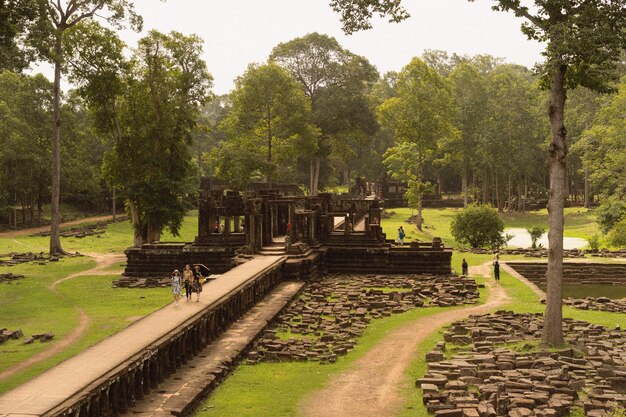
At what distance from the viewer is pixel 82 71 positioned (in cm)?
4441

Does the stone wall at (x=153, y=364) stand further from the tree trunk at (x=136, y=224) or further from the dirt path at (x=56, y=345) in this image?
the tree trunk at (x=136, y=224)

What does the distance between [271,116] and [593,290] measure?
3464cm

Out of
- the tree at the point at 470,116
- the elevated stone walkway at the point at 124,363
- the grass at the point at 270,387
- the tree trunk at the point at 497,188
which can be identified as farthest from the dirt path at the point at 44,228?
the grass at the point at 270,387

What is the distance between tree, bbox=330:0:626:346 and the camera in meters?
17.4

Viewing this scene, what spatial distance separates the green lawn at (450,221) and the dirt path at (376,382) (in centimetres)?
2990

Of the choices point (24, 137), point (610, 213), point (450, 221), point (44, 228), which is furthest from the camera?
point (450, 221)

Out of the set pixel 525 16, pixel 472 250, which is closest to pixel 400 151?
pixel 472 250

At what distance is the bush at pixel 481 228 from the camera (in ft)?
162

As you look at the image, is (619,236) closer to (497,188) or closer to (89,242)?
(497,188)

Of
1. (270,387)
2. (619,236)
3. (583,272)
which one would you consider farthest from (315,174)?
(270,387)

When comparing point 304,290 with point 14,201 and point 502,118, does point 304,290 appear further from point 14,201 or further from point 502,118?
point 502,118

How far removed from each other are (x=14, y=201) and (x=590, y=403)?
5344 centimetres

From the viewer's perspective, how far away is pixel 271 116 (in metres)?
61.8

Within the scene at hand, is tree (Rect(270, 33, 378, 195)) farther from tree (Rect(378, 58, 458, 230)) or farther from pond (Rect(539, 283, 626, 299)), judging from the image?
pond (Rect(539, 283, 626, 299))
